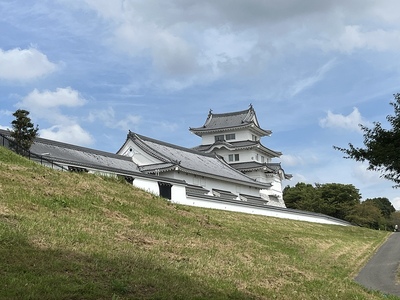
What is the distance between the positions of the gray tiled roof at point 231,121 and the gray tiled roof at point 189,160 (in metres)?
13.8

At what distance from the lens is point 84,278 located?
802 centimetres

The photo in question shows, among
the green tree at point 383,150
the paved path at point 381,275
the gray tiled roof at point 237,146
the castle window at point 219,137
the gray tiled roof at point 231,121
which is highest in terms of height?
the gray tiled roof at point 231,121

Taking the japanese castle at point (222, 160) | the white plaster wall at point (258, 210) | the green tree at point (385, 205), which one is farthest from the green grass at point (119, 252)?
the green tree at point (385, 205)

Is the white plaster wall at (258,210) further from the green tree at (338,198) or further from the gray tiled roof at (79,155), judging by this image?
the green tree at (338,198)

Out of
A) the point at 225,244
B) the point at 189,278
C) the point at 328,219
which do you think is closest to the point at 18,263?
the point at 189,278

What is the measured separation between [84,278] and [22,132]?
1969 centimetres

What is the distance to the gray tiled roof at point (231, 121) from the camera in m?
67.3

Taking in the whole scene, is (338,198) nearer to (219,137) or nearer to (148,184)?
(219,137)

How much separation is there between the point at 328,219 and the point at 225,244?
115 feet

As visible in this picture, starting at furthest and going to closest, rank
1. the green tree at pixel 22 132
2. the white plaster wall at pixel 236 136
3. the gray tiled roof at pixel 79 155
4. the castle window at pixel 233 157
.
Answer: the white plaster wall at pixel 236 136
the castle window at pixel 233 157
the gray tiled roof at pixel 79 155
the green tree at pixel 22 132

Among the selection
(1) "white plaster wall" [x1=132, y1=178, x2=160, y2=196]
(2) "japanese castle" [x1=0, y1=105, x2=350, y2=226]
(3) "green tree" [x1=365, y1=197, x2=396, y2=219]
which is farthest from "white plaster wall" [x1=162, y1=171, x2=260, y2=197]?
(3) "green tree" [x1=365, y1=197, x2=396, y2=219]

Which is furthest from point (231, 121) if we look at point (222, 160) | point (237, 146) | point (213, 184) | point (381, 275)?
point (381, 275)

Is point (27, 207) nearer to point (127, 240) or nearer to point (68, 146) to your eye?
point (127, 240)

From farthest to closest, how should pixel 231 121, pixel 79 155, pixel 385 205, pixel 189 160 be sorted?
pixel 385 205 → pixel 231 121 → pixel 189 160 → pixel 79 155
